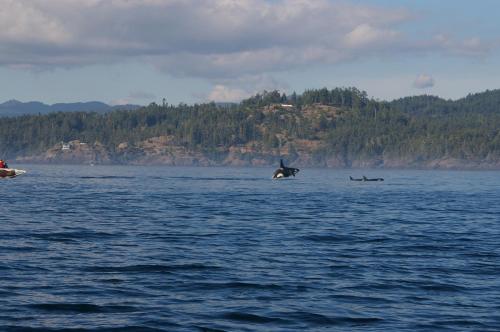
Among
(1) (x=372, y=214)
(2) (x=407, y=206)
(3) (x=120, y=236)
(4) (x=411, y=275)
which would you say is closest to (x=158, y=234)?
(3) (x=120, y=236)

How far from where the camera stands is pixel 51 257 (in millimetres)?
35125

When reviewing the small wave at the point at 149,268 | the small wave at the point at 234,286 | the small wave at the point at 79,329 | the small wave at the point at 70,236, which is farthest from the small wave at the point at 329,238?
the small wave at the point at 79,329

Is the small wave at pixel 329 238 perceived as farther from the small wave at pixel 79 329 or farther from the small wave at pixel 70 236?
the small wave at pixel 79 329

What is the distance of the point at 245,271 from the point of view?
3212 cm

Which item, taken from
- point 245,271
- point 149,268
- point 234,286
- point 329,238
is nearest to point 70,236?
point 149,268

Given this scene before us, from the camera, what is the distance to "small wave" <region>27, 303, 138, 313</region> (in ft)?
81.3

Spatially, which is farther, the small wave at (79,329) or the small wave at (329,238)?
the small wave at (329,238)

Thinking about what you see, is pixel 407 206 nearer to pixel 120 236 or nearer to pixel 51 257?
pixel 120 236

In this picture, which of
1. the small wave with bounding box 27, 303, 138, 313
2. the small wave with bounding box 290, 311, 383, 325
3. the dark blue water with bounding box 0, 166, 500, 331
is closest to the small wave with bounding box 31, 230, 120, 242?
the dark blue water with bounding box 0, 166, 500, 331

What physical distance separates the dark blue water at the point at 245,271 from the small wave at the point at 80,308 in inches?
2.3

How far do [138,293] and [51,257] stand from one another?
909 centimetres

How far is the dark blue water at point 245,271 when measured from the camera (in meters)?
24.1

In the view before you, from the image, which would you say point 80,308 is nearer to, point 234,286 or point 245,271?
point 234,286

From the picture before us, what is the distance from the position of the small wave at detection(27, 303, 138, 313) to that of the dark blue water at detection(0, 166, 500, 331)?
6cm
